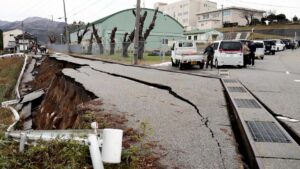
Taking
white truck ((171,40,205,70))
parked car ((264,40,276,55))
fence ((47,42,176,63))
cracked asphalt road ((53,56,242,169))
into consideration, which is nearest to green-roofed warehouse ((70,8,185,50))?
fence ((47,42,176,63))

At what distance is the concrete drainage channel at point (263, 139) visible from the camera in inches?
179

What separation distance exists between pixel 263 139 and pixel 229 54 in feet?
60.1

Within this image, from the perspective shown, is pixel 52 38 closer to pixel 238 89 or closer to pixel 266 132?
pixel 238 89

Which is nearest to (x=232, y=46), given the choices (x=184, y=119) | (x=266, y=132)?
(x=184, y=119)

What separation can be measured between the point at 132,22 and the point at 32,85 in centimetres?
4140

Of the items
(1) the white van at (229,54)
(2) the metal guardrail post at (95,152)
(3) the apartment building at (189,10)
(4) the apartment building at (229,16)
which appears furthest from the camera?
(3) the apartment building at (189,10)

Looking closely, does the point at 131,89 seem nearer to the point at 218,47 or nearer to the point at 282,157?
the point at 282,157

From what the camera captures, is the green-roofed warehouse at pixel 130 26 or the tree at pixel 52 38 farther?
the tree at pixel 52 38

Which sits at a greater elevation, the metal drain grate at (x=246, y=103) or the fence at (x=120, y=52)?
the fence at (x=120, y=52)

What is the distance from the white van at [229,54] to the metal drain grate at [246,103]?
46.9ft

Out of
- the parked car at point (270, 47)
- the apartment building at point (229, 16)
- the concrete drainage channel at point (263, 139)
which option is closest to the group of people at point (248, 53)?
the concrete drainage channel at point (263, 139)

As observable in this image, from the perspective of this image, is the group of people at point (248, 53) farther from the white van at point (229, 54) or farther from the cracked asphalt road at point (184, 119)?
the cracked asphalt road at point (184, 119)

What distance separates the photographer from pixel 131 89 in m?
11.5

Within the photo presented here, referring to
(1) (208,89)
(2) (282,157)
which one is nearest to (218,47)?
(1) (208,89)
